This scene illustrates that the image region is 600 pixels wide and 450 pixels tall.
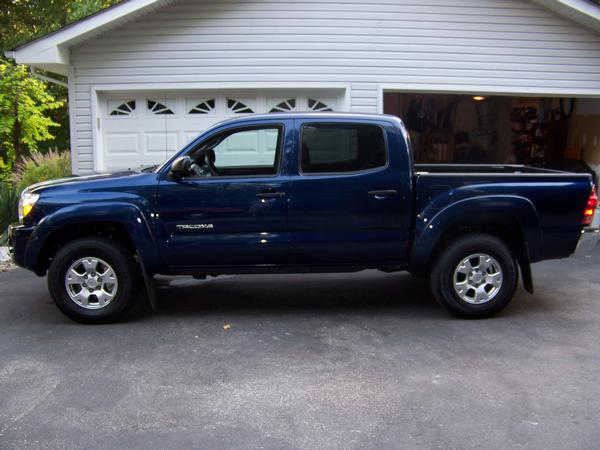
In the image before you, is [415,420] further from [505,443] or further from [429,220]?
[429,220]

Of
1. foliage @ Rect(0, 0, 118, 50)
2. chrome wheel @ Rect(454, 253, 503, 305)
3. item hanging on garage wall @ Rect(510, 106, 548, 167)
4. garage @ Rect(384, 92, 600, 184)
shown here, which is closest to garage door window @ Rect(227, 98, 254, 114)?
garage @ Rect(384, 92, 600, 184)

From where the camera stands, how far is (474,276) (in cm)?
610

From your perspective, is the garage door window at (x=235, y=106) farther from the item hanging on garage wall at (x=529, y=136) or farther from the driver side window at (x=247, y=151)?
the item hanging on garage wall at (x=529, y=136)

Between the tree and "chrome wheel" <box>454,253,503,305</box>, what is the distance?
39.4 ft

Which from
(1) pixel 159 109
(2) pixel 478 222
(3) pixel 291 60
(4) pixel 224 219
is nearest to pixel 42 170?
(1) pixel 159 109

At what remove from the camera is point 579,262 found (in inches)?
357

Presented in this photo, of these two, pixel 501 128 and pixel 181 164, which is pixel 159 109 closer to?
pixel 181 164

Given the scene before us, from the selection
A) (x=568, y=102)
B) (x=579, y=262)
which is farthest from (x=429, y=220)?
(x=568, y=102)

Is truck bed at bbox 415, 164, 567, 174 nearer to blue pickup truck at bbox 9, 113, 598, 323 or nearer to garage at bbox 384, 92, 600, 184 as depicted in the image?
blue pickup truck at bbox 9, 113, 598, 323

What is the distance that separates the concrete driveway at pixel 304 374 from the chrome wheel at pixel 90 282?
10.9 inches

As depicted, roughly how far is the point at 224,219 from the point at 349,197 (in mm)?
1198

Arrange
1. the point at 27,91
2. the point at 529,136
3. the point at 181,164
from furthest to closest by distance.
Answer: the point at 27,91, the point at 529,136, the point at 181,164

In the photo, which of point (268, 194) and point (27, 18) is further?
point (27, 18)

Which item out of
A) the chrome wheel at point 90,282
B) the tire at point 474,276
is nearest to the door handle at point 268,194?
the chrome wheel at point 90,282
